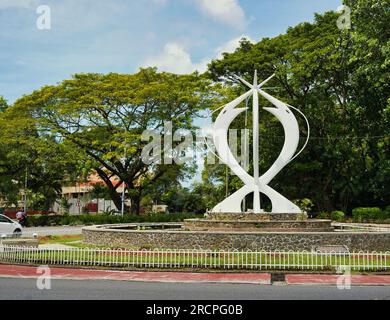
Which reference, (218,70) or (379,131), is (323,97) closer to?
(379,131)

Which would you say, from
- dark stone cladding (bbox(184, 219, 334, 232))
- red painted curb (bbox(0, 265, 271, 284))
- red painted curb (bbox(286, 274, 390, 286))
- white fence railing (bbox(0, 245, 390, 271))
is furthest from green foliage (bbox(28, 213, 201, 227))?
red painted curb (bbox(286, 274, 390, 286))

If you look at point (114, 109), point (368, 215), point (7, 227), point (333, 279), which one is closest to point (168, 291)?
point (333, 279)

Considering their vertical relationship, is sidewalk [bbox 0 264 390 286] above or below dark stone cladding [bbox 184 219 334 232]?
below

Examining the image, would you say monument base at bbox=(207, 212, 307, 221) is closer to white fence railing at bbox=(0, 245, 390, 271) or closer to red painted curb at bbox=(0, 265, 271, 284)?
white fence railing at bbox=(0, 245, 390, 271)

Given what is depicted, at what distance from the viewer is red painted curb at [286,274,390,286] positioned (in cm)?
1183

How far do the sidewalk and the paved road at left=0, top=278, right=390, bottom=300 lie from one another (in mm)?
552

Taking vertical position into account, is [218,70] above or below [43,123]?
above

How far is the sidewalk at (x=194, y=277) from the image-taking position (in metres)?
12.0

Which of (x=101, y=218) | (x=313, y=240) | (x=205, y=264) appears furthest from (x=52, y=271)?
(x=101, y=218)

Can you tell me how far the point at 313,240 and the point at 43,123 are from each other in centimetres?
2887

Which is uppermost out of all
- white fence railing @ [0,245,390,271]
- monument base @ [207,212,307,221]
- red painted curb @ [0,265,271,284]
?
monument base @ [207,212,307,221]

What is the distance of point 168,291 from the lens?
1052 centimetres

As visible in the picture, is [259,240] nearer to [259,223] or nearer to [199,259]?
[259,223]

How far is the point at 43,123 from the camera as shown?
40406 millimetres
